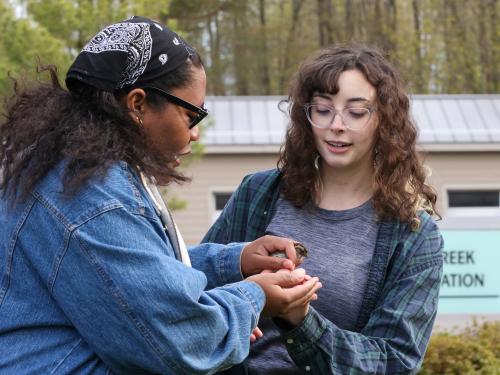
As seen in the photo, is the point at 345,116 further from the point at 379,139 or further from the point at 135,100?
the point at 135,100

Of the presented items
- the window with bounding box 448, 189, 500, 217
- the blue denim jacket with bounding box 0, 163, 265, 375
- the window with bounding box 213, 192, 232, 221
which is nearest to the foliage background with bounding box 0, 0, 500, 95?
the window with bounding box 448, 189, 500, 217

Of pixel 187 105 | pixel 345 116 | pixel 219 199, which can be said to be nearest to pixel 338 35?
pixel 219 199

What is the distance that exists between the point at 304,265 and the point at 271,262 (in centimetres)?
45

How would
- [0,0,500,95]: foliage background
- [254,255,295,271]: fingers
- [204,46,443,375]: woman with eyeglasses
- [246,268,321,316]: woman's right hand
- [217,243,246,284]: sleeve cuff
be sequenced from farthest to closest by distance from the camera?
[0,0,500,95]: foliage background
[204,46,443,375]: woman with eyeglasses
[217,243,246,284]: sleeve cuff
[254,255,295,271]: fingers
[246,268,321,316]: woman's right hand

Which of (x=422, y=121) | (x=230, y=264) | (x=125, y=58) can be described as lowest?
→ (x=422, y=121)

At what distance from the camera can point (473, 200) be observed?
18344 mm

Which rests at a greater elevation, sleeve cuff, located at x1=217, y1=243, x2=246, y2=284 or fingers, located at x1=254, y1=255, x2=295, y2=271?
fingers, located at x1=254, y1=255, x2=295, y2=271

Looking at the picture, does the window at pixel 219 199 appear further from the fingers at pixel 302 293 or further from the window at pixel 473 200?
the fingers at pixel 302 293

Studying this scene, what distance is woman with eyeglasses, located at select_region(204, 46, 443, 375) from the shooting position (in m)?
3.12

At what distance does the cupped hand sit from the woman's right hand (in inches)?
4.7

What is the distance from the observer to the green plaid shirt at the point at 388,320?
120 inches

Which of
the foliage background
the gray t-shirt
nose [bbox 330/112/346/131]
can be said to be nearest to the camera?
the gray t-shirt

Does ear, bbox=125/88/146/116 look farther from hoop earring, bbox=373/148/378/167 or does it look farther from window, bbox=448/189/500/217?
window, bbox=448/189/500/217

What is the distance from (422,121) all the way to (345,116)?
15.2 metres
